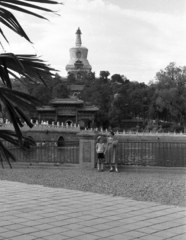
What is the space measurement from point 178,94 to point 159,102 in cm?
347

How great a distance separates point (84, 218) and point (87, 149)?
8985 millimetres

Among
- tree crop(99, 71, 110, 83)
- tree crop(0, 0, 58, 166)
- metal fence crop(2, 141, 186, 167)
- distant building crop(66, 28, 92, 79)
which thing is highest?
distant building crop(66, 28, 92, 79)

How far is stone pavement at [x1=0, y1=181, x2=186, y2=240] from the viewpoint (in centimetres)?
579

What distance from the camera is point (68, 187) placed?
10555 millimetres

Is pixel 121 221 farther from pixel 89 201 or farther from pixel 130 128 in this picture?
pixel 130 128

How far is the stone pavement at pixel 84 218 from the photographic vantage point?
19.0 ft

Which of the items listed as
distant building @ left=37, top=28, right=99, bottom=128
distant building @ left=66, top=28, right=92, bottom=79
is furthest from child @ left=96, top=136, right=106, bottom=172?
distant building @ left=66, top=28, right=92, bottom=79

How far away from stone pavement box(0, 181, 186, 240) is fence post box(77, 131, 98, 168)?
6110 millimetres

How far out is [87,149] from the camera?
1579 cm

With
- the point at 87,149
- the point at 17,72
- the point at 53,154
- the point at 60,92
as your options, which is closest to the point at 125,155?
the point at 87,149

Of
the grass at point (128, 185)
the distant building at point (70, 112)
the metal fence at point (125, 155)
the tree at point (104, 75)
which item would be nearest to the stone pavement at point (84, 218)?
the grass at point (128, 185)

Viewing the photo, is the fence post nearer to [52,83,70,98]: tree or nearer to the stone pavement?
the stone pavement

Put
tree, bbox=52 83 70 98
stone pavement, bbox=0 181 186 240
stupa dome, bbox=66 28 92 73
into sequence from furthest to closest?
stupa dome, bbox=66 28 92 73
tree, bbox=52 83 70 98
stone pavement, bbox=0 181 186 240

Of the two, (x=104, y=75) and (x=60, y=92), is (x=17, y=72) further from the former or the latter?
(x=104, y=75)
